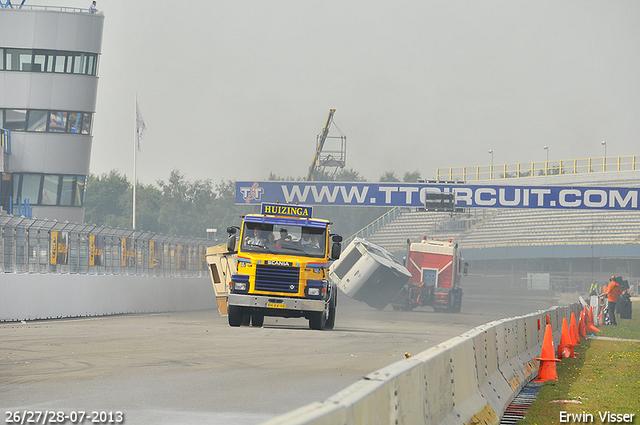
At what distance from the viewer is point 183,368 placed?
472 inches

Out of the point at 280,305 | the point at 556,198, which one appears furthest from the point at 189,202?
the point at 280,305

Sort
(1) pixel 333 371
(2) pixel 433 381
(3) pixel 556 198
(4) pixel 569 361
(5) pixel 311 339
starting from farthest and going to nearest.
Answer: (3) pixel 556 198, (5) pixel 311 339, (4) pixel 569 361, (1) pixel 333 371, (2) pixel 433 381

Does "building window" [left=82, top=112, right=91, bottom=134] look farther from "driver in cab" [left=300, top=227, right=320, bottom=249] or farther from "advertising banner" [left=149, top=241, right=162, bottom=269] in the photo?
"driver in cab" [left=300, top=227, right=320, bottom=249]

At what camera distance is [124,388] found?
978cm

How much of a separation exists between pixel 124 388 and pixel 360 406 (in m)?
5.85

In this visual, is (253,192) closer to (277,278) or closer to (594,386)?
(277,278)

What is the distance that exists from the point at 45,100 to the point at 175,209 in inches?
3649

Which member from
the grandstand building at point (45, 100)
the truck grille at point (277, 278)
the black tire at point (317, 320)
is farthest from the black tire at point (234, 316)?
Answer: the grandstand building at point (45, 100)

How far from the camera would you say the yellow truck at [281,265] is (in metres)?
19.7

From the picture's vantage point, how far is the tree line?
130 meters

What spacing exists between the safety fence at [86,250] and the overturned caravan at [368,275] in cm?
774

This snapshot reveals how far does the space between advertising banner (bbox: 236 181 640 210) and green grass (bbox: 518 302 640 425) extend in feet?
108

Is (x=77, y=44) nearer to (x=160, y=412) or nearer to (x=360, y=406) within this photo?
(x=160, y=412)

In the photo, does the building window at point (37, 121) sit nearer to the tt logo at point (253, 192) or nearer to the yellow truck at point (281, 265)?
the tt logo at point (253, 192)
